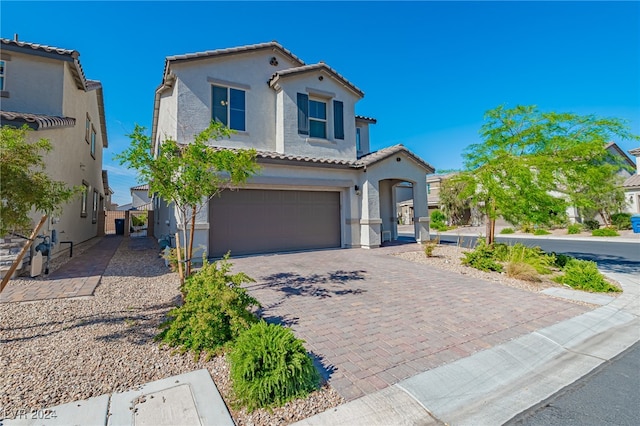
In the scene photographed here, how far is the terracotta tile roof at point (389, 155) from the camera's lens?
12620mm

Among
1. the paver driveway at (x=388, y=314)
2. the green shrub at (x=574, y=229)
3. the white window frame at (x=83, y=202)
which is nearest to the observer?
the paver driveway at (x=388, y=314)

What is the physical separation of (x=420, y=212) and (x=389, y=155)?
11.5ft

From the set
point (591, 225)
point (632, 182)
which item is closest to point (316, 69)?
point (591, 225)

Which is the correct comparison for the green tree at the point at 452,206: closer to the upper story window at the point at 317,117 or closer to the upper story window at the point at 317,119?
the upper story window at the point at 317,117

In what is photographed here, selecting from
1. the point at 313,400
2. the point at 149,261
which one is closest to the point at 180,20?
the point at 149,261

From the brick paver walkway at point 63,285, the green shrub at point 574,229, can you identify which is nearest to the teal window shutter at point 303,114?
the brick paver walkway at point 63,285

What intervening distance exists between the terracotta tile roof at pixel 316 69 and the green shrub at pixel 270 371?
11393 mm

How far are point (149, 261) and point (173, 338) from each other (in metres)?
7.00

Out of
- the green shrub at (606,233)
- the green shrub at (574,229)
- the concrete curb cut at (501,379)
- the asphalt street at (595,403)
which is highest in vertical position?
the green shrub at (574,229)

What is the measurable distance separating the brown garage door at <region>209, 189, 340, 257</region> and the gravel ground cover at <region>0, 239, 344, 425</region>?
15.7ft

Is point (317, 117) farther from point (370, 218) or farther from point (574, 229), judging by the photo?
point (574, 229)

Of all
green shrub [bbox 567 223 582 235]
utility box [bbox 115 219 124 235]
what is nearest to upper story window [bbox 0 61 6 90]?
utility box [bbox 115 219 124 235]

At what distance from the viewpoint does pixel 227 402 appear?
2.80 meters

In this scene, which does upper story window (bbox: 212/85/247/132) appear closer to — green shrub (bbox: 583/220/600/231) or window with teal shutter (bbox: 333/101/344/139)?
window with teal shutter (bbox: 333/101/344/139)
